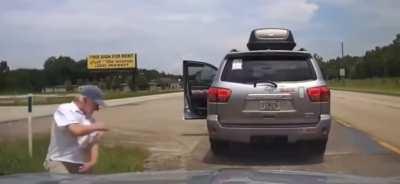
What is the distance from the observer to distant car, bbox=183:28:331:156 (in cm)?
1133

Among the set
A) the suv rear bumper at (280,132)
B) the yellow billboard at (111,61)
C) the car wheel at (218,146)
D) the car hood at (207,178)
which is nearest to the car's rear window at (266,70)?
the suv rear bumper at (280,132)

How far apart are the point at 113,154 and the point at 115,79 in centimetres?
10530

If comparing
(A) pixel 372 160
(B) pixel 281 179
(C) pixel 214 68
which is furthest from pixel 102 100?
(C) pixel 214 68

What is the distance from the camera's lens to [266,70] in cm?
1166

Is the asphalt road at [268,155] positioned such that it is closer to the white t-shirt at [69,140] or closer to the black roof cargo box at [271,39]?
the black roof cargo box at [271,39]

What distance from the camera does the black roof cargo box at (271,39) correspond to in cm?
1800

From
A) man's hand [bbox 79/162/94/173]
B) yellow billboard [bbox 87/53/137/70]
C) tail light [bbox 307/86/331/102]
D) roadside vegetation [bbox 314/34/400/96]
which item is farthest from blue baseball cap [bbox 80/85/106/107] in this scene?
roadside vegetation [bbox 314/34/400/96]

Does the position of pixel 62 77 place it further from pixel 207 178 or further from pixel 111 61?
pixel 207 178

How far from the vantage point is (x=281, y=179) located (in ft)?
14.5

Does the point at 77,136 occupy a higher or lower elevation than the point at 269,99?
lower

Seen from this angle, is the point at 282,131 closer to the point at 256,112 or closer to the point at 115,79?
the point at 256,112

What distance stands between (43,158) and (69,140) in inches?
180

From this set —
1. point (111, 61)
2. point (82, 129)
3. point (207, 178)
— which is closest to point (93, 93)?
point (82, 129)

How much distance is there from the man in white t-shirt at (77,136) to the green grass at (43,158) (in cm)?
216
